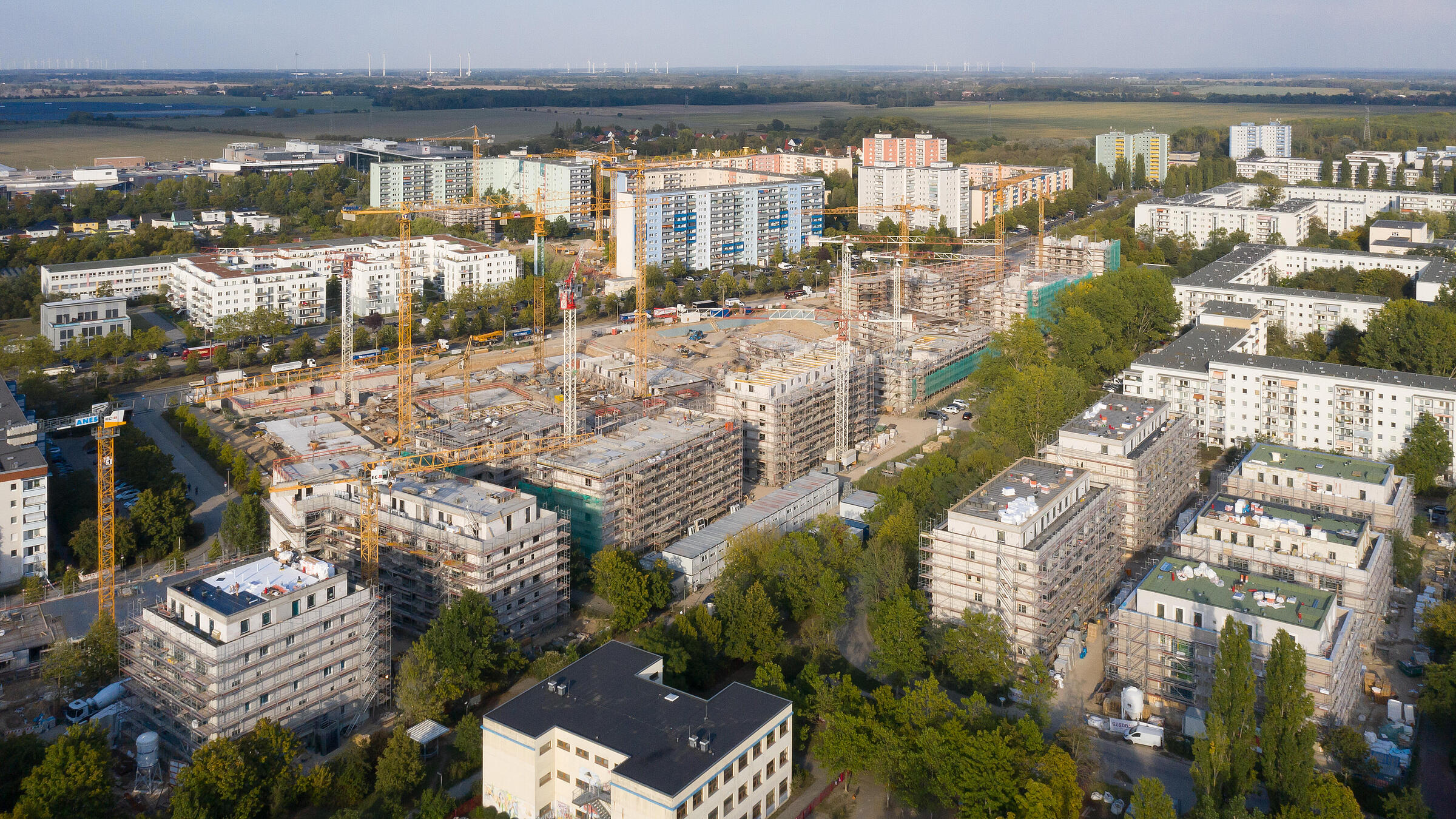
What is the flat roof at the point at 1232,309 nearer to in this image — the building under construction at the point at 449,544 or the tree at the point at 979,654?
the tree at the point at 979,654

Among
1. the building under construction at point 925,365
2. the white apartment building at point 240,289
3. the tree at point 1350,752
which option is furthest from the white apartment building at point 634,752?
the white apartment building at point 240,289

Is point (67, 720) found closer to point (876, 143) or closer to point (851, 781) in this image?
point (851, 781)

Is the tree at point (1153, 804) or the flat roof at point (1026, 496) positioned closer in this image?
the tree at point (1153, 804)

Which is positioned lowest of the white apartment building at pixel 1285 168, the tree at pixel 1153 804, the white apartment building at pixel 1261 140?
the tree at pixel 1153 804

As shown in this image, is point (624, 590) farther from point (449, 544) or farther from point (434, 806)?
point (434, 806)

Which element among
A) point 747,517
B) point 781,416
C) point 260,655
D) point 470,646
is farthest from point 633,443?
point 260,655

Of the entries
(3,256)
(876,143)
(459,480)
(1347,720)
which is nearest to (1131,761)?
(1347,720)

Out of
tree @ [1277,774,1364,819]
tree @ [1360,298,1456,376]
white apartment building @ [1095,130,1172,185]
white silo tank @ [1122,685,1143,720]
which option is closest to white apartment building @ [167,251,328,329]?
white silo tank @ [1122,685,1143,720]
